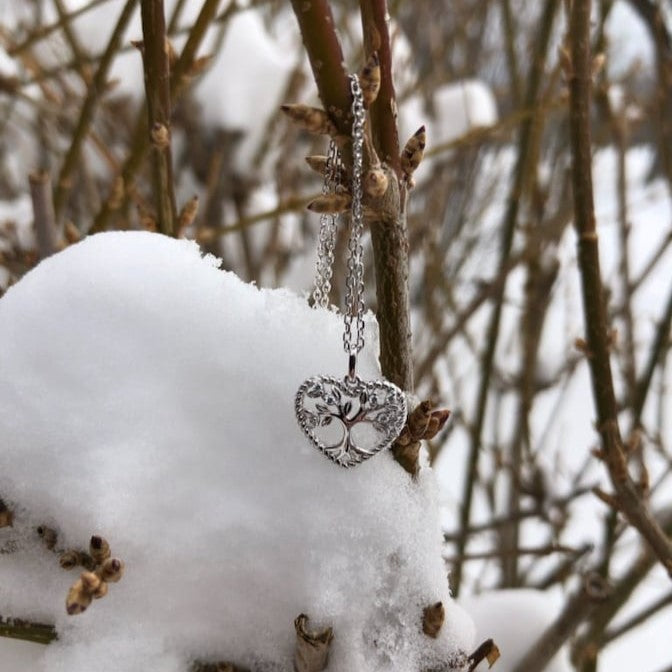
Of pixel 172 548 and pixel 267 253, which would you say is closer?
pixel 172 548

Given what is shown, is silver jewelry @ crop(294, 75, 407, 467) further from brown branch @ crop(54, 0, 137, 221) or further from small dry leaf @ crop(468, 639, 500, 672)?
brown branch @ crop(54, 0, 137, 221)

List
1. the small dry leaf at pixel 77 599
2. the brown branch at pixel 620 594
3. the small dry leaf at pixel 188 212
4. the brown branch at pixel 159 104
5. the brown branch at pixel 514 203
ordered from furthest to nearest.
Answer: the brown branch at pixel 514 203
the brown branch at pixel 620 594
the small dry leaf at pixel 188 212
the brown branch at pixel 159 104
the small dry leaf at pixel 77 599

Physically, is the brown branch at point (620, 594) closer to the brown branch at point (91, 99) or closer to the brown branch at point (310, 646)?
the brown branch at point (310, 646)

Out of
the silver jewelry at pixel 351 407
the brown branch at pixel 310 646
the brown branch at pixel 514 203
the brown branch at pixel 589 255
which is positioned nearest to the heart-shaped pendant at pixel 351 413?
the silver jewelry at pixel 351 407

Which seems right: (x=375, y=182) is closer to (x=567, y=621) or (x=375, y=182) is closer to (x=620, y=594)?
(x=567, y=621)

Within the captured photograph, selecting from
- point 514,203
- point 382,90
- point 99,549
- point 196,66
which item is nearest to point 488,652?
point 99,549

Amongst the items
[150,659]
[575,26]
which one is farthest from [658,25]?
[150,659]

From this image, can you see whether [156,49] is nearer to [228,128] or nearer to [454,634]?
[454,634]
